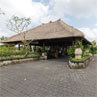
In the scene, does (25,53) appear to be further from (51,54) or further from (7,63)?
(51,54)

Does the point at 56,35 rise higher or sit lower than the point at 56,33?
lower

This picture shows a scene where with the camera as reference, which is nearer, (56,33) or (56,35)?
(56,35)

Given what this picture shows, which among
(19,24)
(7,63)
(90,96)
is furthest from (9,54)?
(90,96)

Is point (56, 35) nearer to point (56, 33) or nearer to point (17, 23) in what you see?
point (56, 33)

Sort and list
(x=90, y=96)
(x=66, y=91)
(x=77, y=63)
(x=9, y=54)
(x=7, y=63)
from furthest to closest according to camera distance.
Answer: (x=9, y=54), (x=7, y=63), (x=77, y=63), (x=66, y=91), (x=90, y=96)

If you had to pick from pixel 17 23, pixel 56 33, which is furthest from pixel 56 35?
pixel 17 23

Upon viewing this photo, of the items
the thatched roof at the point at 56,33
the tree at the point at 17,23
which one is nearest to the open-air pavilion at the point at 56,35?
the thatched roof at the point at 56,33

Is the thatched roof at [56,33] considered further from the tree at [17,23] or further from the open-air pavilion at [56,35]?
the tree at [17,23]

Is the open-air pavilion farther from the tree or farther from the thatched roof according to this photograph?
the tree

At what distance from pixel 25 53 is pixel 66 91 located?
7.60 meters

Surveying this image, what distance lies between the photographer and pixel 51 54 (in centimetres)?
1365

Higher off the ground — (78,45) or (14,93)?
(78,45)

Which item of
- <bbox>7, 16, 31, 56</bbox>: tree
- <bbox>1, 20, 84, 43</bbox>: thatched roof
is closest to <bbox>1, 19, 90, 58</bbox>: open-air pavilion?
<bbox>1, 20, 84, 43</bbox>: thatched roof

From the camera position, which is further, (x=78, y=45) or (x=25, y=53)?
(x=25, y=53)
